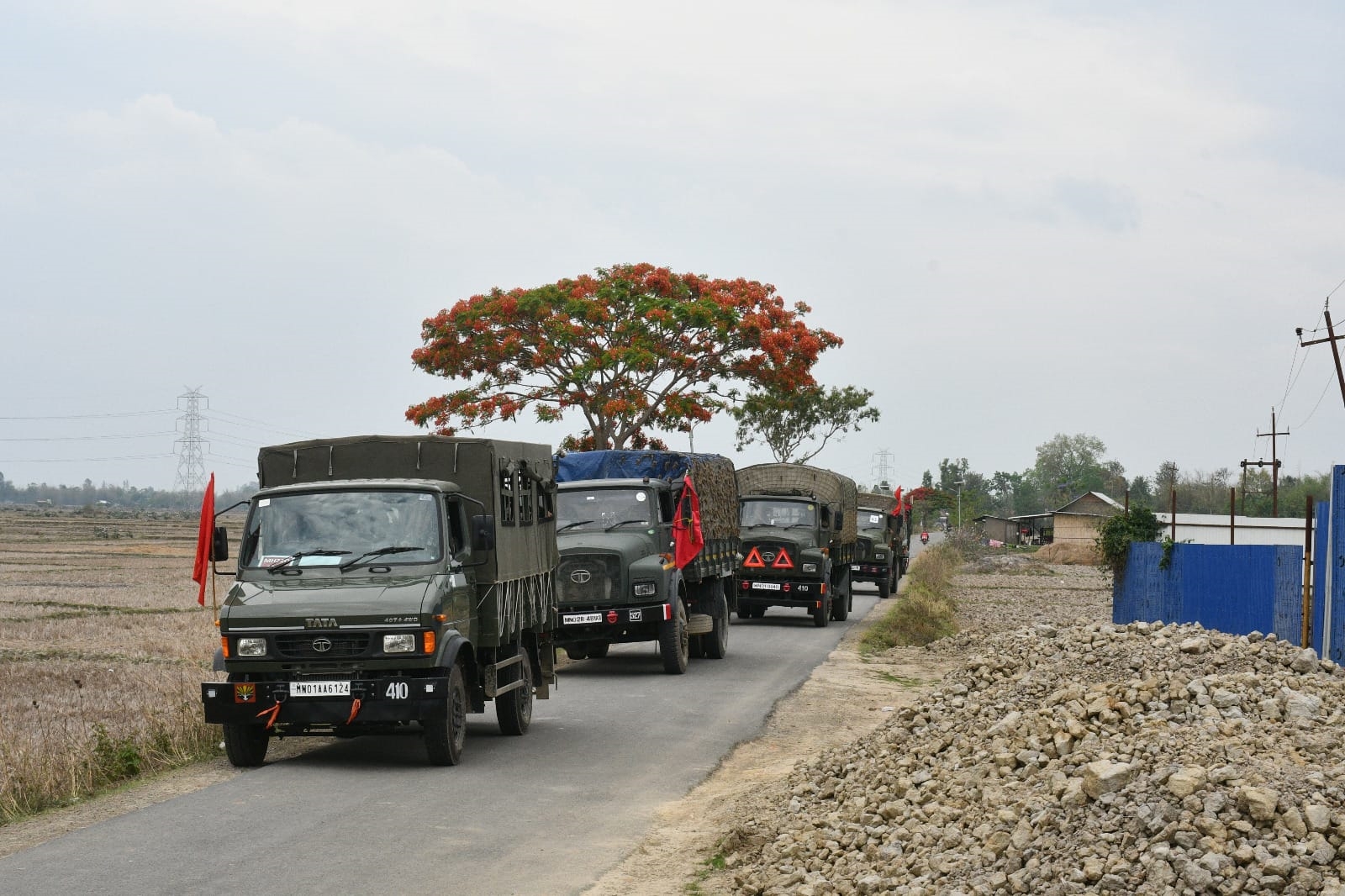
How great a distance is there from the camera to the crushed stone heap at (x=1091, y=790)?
21.1 feet

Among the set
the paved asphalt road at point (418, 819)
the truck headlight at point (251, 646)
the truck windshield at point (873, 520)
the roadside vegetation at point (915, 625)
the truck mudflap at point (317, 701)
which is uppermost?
the truck windshield at point (873, 520)

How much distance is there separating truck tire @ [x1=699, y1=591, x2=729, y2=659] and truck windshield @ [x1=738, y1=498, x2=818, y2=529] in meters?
7.31

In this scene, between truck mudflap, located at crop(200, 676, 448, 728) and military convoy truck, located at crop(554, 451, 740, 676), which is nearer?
truck mudflap, located at crop(200, 676, 448, 728)

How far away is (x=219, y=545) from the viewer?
11852mm

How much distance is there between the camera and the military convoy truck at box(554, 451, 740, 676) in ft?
59.9

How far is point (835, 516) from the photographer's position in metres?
29.2

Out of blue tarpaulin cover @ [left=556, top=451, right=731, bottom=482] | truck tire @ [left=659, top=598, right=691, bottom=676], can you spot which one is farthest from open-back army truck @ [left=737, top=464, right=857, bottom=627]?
truck tire @ [left=659, top=598, right=691, bottom=676]

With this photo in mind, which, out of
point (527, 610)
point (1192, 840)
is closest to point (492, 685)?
point (527, 610)

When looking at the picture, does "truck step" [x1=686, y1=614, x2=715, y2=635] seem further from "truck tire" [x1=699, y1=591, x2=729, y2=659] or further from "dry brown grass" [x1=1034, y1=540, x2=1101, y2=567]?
"dry brown grass" [x1=1034, y1=540, x2=1101, y2=567]

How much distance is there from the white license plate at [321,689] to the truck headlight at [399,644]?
418 millimetres

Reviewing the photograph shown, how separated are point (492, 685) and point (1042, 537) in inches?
3915

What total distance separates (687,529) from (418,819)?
10512mm

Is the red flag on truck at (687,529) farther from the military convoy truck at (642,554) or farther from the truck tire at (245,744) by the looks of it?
the truck tire at (245,744)

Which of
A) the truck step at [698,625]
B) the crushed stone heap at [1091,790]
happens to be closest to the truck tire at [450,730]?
the crushed stone heap at [1091,790]
